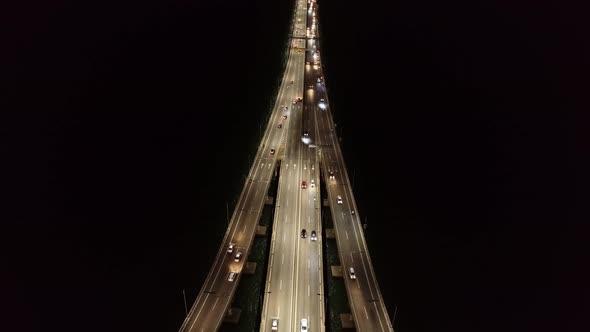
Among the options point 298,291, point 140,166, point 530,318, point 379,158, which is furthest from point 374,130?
point 530,318

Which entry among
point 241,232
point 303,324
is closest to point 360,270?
point 303,324

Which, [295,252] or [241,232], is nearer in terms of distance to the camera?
[295,252]

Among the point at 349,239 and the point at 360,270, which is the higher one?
the point at 349,239

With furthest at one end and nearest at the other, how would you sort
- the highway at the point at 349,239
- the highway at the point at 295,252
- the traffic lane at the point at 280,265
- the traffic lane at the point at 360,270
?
the traffic lane at the point at 280,265 → the traffic lane at the point at 360,270 → the highway at the point at 349,239 → the highway at the point at 295,252

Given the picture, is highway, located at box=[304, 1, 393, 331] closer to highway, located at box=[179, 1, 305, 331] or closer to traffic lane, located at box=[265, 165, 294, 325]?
traffic lane, located at box=[265, 165, 294, 325]

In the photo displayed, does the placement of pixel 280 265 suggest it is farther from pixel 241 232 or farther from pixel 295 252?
pixel 241 232

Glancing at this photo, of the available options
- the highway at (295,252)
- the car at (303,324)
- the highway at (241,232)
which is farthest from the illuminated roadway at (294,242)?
the car at (303,324)

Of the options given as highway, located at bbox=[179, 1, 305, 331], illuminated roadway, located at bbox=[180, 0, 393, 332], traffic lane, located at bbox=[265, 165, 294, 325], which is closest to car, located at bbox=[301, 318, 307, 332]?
illuminated roadway, located at bbox=[180, 0, 393, 332]

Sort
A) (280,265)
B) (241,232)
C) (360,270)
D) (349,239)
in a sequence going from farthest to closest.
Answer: (241,232) → (349,239) → (280,265) → (360,270)

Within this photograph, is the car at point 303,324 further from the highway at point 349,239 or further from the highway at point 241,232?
the highway at point 241,232
